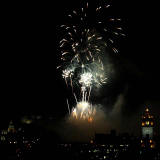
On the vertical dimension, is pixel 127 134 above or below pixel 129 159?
above

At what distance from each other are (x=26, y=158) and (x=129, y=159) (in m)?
25.9

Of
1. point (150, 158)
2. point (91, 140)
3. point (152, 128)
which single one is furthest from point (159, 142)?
point (150, 158)

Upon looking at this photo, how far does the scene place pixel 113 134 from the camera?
568 ft

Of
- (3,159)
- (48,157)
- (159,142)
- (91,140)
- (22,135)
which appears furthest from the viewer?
(91,140)

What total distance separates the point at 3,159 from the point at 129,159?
3482cm

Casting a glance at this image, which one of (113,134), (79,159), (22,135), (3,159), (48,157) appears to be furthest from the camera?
(113,134)

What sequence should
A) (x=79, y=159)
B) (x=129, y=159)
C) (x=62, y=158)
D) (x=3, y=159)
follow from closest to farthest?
(x=3, y=159) < (x=62, y=158) < (x=79, y=159) < (x=129, y=159)

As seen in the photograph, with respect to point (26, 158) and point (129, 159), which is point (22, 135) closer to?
point (129, 159)

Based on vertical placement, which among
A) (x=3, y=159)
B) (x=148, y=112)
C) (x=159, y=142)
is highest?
(x=148, y=112)

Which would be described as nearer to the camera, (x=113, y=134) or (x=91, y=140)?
(x=113, y=134)

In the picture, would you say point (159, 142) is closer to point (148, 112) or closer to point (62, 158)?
point (148, 112)

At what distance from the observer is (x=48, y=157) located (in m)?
53.9

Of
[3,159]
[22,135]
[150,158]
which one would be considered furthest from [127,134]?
[3,159]

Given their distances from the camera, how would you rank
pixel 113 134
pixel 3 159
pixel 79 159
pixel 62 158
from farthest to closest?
pixel 113 134 → pixel 79 159 → pixel 62 158 → pixel 3 159
